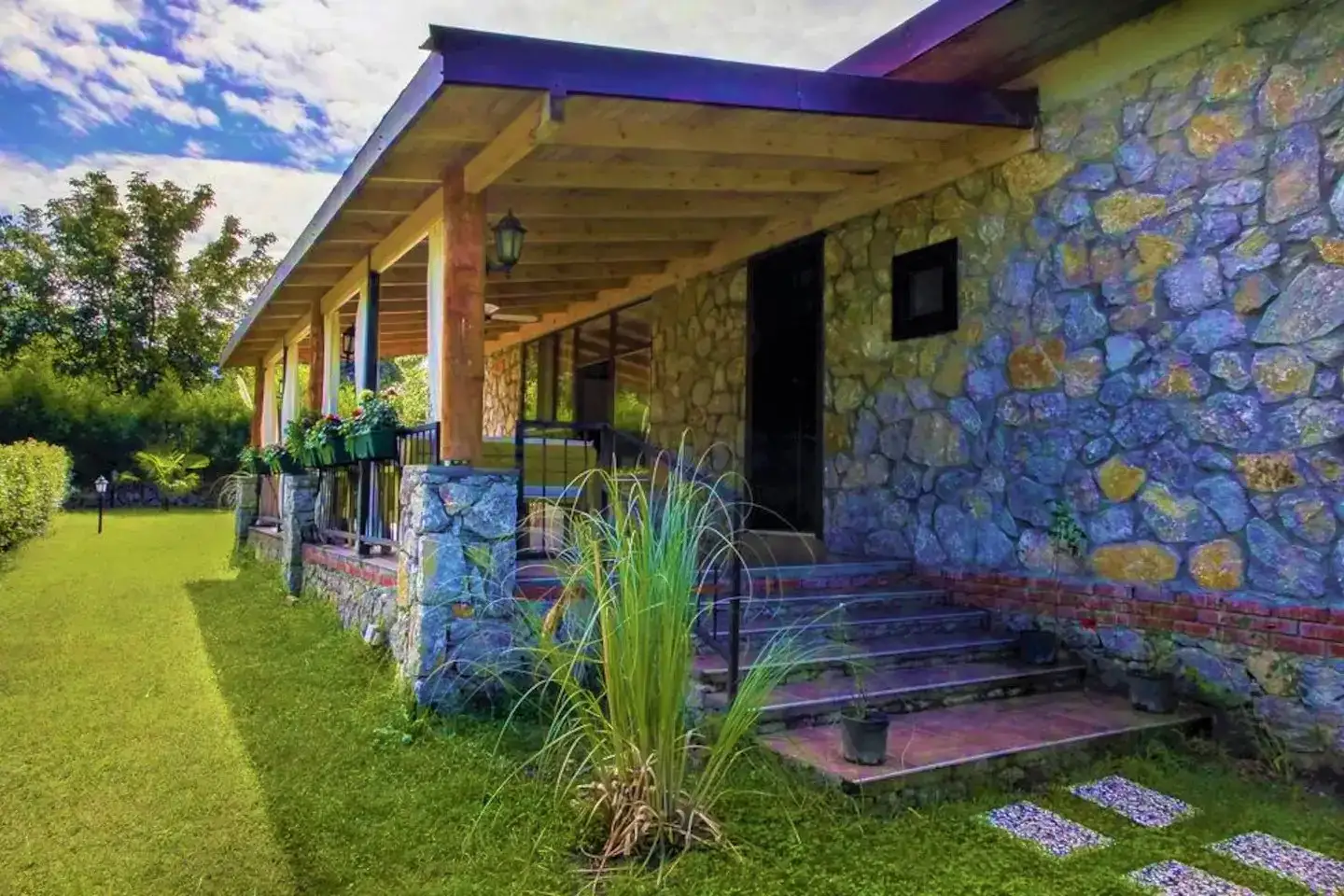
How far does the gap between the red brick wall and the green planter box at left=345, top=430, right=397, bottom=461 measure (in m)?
3.56

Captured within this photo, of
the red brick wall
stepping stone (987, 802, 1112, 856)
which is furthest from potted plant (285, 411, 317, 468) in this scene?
stepping stone (987, 802, 1112, 856)

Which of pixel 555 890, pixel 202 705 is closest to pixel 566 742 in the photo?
pixel 555 890

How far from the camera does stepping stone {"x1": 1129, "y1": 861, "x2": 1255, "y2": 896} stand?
2.67m

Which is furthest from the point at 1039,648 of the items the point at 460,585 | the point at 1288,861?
the point at 460,585

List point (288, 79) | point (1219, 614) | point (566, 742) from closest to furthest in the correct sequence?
point (566, 742)
point (1219, 614)
point (288, 79)

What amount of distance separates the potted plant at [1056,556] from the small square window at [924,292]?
4.37 feet

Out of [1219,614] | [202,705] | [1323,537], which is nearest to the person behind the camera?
[1323,537]

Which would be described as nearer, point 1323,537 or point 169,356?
point 1323,537

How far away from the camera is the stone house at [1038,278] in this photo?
384 centimetres

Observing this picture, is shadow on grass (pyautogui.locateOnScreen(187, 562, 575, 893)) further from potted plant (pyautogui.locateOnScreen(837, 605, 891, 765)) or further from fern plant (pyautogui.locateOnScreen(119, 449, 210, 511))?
fern plant (pyautogui.locateOnScreen(119, 449, 210, 511))

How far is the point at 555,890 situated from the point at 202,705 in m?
2.86

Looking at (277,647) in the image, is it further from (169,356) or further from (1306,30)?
(169,356)

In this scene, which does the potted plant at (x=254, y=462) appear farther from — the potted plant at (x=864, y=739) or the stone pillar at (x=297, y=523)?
the potted plant at (x=864, y=739)

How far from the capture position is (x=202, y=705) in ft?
15.1
